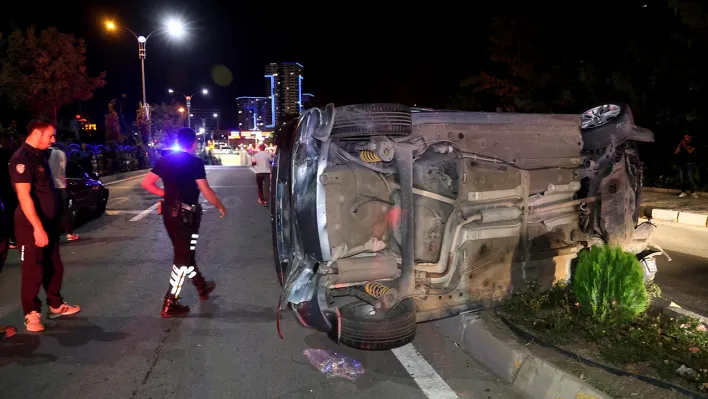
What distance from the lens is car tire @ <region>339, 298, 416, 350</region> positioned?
3.62 metres

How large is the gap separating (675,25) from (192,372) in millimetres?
16377

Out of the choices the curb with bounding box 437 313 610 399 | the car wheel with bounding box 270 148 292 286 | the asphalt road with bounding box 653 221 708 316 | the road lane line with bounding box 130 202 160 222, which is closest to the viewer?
the curb with bounding box 437 313 610 399

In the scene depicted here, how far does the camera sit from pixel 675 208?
9.74 metres

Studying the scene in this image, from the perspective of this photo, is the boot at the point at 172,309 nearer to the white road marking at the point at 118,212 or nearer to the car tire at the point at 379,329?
the car tire at the point at 379,329

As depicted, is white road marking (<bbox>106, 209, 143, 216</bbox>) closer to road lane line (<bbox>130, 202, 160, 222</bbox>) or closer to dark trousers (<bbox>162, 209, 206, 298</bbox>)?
road lane line (<bbox>130, 202, 160, 222</bbox>)

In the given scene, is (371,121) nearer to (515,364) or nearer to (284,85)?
(515,364)

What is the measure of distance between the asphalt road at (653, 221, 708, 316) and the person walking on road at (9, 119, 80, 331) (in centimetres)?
634

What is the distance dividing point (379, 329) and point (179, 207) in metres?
2.48

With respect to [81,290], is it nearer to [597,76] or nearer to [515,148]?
[515,148]

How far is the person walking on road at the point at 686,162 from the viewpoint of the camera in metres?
10.5

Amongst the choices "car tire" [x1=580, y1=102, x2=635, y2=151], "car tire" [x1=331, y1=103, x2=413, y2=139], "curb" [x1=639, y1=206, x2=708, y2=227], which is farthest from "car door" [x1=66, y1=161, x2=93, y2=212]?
"curb" [x1=639, y1=206, x2=708, y2=227]

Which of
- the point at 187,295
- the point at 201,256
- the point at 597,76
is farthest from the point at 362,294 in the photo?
the point at 597,76

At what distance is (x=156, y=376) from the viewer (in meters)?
3.73

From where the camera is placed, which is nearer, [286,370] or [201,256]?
[286,370]
